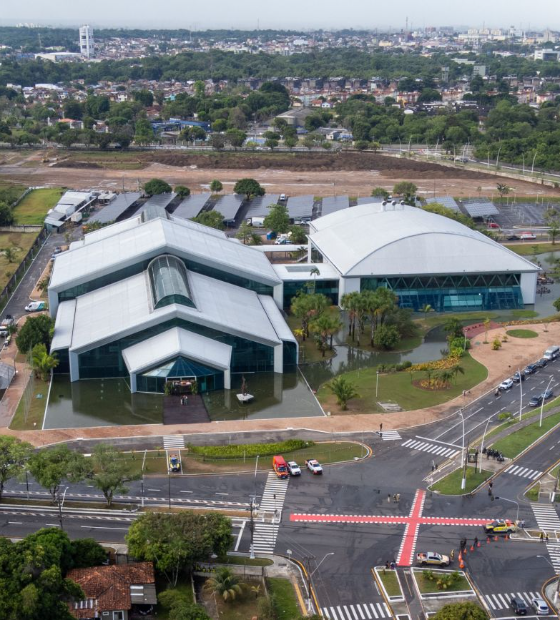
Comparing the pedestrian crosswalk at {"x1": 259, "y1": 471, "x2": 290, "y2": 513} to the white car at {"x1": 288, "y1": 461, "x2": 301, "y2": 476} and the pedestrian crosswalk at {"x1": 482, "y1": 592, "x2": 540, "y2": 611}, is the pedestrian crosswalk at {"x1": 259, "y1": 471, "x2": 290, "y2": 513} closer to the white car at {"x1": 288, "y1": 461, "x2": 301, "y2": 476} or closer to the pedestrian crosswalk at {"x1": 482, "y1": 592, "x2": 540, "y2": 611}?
the white car at {"x1": 288, "y1": 461, "x2": 301, "y2": 476}

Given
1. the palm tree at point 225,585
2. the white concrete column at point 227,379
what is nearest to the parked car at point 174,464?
the white concrete column at point 227,379

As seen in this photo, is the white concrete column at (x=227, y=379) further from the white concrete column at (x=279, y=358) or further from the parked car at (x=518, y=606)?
the parked car at (x=518, y=606)

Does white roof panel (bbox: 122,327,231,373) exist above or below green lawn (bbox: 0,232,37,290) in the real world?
above

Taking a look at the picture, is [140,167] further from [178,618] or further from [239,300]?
[178,618]

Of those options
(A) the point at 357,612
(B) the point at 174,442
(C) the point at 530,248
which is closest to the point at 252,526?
(A) the point at 357,612

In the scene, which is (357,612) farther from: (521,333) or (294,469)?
(521,333)

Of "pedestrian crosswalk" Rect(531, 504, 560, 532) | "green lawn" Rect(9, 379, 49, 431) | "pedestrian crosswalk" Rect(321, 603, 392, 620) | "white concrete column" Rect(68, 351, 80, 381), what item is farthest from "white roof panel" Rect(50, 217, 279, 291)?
"pedestrian crosswalk" Rect(321, 603, 392, 620)

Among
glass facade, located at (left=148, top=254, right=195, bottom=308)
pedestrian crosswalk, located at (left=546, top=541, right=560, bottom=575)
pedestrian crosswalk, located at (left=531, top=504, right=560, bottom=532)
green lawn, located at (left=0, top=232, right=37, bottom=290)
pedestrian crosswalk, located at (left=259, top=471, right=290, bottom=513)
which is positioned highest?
glass facade, located at (left=148, top=254, right=195, bottom=308)

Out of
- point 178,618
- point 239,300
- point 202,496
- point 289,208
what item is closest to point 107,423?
point 202,496
